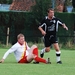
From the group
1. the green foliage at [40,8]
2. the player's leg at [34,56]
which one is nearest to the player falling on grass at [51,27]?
the player's leg at [34,56]

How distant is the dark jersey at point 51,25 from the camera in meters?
14.1

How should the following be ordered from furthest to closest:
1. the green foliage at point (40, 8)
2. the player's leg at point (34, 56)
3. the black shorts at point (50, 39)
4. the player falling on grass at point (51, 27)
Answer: the green foliage at point (40, 8), the black shorts at point (50, 39), the player falling on grass at point (51, 27), the player's leg at point (34, 56)

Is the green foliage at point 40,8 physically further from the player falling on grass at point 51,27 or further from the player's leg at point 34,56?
the player's leg at point 34,56

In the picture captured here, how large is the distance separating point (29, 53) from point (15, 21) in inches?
785

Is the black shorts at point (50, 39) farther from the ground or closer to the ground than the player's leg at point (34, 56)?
farther from the ground

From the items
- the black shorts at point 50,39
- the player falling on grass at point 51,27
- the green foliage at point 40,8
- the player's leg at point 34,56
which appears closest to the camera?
the player's leg at point 34,56

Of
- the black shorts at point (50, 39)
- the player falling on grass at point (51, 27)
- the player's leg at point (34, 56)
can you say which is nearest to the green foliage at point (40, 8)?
the black shorts at point (50, 39)

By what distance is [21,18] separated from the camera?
3347 centimetres

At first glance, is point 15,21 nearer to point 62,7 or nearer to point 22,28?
point 22,28

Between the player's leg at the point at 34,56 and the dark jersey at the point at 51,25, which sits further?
the dark jersey at the point at 51,25

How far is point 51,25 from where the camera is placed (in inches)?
554

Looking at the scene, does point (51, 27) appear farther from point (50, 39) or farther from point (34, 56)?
point (34, 56)

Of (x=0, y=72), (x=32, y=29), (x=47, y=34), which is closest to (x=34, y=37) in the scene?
(x=32, y=29)

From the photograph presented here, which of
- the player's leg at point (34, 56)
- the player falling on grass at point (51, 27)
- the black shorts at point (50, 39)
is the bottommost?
the player's leg at point (34, 56)
